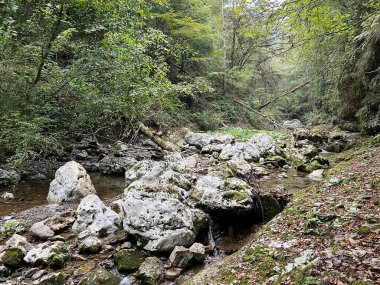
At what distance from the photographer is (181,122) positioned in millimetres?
18562

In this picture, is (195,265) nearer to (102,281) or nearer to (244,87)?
(102,281)

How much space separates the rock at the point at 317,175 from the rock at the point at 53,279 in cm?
642

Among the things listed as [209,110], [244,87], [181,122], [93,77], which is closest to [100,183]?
[93,77]

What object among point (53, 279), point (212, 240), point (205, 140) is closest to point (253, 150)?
point (205, 140)

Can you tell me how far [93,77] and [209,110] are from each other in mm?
13421

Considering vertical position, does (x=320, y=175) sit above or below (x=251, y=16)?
below

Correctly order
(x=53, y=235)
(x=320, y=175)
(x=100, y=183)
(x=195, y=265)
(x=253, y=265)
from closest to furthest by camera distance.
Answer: (x=253, y=265), (x=195, y=265), (x=53, y=235), (x=320, y=175), (x=100, y=183)

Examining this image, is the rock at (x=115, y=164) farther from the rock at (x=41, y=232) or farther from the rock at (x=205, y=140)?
the rock at (x=205, y=140)

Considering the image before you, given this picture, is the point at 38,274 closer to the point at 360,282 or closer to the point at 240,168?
the point at 360,282

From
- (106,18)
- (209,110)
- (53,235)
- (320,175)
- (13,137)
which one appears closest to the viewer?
(53,235)

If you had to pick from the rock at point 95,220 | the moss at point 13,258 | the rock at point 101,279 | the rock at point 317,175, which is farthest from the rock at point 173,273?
the rock at point 317,175

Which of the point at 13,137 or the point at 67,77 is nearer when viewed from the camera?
the point at 13,137

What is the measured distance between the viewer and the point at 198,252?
4.07m

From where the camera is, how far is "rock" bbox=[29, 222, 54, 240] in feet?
15.8
